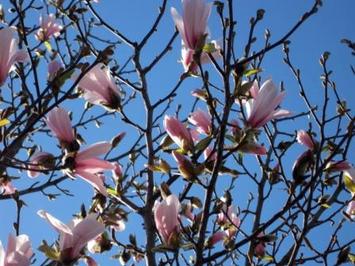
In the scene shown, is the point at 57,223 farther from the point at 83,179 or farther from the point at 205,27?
the point at 205,27

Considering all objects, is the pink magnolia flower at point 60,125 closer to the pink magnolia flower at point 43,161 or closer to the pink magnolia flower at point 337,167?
the pink magnolia flower at point 43,161

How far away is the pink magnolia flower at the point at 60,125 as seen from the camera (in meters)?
2.01

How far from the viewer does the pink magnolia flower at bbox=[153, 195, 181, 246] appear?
75.2 inches

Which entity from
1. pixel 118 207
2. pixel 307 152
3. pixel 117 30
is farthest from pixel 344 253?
pixel 117 30

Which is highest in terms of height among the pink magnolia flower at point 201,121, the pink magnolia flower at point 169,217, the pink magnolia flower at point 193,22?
the pink magnolia flower at point 193,22

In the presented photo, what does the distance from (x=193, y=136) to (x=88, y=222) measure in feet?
2.15

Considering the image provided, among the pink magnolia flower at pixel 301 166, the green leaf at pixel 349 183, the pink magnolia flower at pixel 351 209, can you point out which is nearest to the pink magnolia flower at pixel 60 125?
the pink magnolia flower at pixel 301 166

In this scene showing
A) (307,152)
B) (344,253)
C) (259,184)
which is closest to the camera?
(307,152)

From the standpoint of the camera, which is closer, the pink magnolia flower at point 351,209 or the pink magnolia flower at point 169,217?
the pink magnolia flower at point 169,217

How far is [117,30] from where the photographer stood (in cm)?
276

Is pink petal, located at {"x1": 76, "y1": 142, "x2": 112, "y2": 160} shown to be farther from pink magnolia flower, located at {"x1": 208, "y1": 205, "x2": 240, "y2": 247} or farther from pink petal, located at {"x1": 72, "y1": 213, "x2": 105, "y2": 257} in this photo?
pink magnolia flower, located at {"x1": 208, "y1": 205, "x2": 240, "y2": 247}

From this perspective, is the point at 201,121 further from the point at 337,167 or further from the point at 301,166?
the point at 337,167

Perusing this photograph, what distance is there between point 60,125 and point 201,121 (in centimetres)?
58

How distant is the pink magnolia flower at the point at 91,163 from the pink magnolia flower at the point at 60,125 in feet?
0.26
